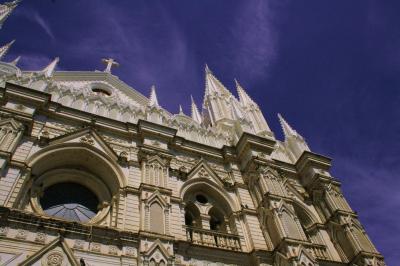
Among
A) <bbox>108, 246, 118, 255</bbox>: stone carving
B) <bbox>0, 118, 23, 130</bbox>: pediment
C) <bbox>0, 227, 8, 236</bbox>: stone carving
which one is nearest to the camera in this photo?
<bbox>0, 227, 8, 236</bbox>: stone carving

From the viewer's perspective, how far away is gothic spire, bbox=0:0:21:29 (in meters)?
24.9

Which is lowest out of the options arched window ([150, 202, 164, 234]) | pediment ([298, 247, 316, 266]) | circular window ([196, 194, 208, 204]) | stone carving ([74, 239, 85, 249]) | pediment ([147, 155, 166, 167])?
pediment ([298, 247, 316, 266])

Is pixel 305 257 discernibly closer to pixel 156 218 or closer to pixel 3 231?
pixel 156 218

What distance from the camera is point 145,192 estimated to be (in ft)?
48.8

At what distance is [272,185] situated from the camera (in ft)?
58.0

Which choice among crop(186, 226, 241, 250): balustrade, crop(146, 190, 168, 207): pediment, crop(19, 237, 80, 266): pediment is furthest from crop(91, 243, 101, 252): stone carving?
crop(186, 226, 241, 250): balustrade

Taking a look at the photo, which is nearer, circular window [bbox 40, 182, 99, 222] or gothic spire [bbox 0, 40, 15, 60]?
circular window [bbox 40, 182, 99, 222]

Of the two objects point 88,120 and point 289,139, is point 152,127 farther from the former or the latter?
point 289,139

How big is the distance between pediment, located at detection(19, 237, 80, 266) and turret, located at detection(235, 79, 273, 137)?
15090mm

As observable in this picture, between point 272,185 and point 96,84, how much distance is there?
43.1 ft

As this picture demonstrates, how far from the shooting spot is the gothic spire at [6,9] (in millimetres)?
24866

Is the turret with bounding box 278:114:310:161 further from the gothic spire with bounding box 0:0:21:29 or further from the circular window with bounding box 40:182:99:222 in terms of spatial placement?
the gothic spire with bounding box 0:0:21:29

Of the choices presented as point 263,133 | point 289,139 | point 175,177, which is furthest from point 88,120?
point 289,139

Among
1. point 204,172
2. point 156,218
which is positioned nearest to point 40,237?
point 156,218
